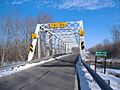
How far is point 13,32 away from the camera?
65.5 m

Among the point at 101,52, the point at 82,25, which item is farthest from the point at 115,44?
the point at 101,52

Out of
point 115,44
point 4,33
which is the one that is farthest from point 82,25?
point 115,44

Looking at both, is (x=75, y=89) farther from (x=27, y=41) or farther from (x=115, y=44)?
(x=115, y=44)

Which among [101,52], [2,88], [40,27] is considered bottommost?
[2,88]

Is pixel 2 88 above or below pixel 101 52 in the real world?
below

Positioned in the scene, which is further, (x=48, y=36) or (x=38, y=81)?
(x=48, y=36)

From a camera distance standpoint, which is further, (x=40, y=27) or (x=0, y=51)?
(x=0, y=51)

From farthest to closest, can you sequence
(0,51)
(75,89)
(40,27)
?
1. (0,51)
2. (40,27)
3. (75,89)

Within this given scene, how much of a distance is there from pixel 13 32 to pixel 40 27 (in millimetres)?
25309

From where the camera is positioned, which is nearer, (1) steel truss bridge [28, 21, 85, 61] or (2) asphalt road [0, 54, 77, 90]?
(2) asphalt road [0, 54, 77, 90]

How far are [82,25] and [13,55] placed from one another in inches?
1628

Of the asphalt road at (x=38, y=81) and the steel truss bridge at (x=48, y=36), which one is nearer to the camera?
the asphalt road at (x=38, y=81)

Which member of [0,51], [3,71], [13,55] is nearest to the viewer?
[3,71]

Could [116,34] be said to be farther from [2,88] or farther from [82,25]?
[2,88]
